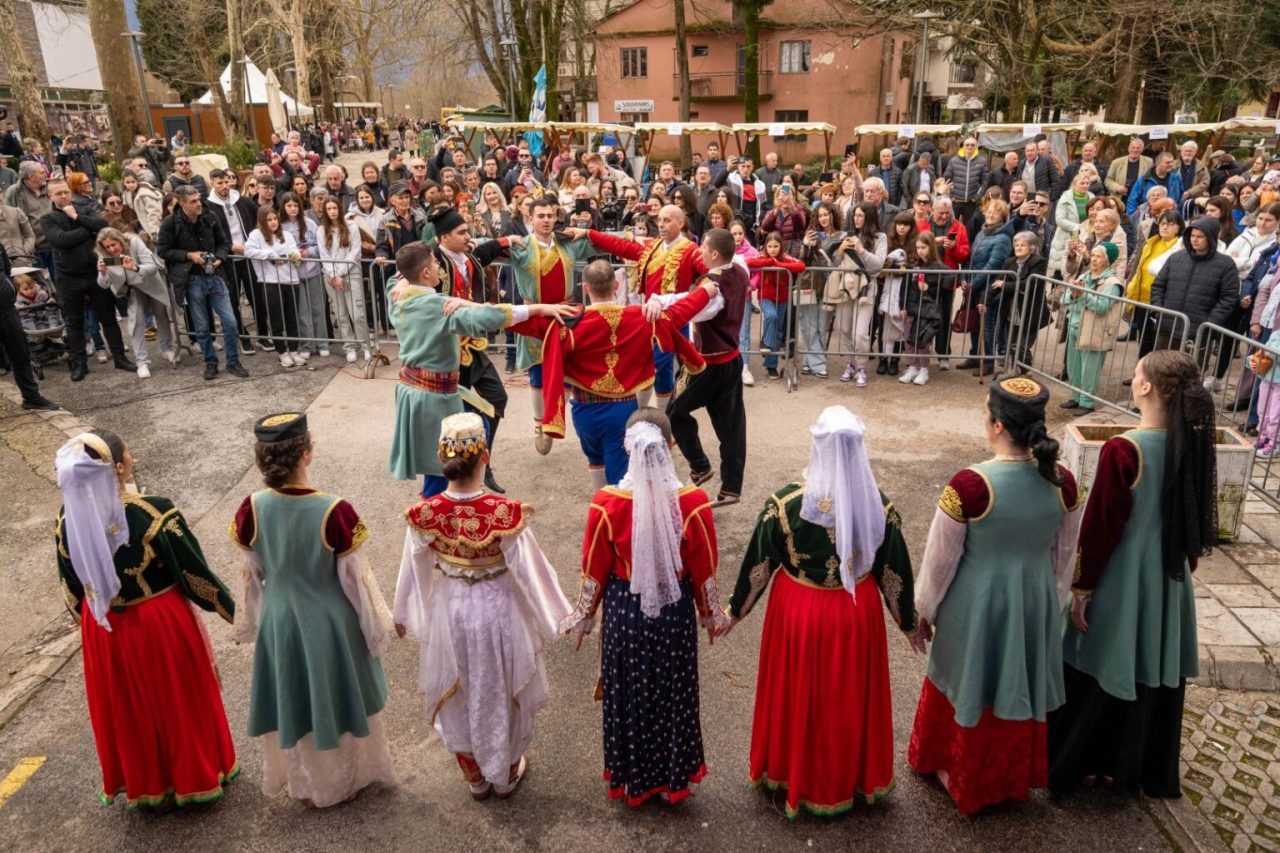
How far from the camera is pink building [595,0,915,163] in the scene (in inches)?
1860

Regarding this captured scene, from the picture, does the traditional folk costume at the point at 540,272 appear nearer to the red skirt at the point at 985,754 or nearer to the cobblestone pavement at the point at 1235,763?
the red skirt at the point at 985,754

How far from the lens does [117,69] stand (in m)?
19.0

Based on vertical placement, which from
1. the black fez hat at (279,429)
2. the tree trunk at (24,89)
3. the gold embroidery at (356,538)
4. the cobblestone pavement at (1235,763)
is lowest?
the cobblestone pavement at (1235,763)

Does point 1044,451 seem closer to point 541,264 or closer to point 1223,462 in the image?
point 1223,462

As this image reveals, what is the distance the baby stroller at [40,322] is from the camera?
32.0 feet

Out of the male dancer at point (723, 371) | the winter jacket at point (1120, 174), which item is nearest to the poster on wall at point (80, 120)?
the winter jacket at point (1120, 174)

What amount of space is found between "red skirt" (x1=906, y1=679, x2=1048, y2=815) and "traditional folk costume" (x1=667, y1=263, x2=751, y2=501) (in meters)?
3.00

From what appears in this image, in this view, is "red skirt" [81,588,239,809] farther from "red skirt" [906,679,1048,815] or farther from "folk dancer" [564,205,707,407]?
"folk dancer" [564,205,707,407]

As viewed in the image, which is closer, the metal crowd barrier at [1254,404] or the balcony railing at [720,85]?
the metal crowd barrier at [1254,404]

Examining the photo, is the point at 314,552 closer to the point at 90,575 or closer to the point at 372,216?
the point at 90,575

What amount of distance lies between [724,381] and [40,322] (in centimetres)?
780

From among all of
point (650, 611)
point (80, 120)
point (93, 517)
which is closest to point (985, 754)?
point (650, 611)

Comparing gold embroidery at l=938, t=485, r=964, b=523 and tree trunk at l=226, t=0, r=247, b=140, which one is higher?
tree trunk at l=226, t=0, r=247, b=140

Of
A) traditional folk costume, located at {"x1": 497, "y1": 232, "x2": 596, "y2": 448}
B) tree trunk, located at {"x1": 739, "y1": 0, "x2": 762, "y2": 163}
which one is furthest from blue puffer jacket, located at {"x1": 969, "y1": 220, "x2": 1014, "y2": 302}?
tree trunk, located at {"x1": 739, "y1": 0, "x2": 762, "y2": 163}
